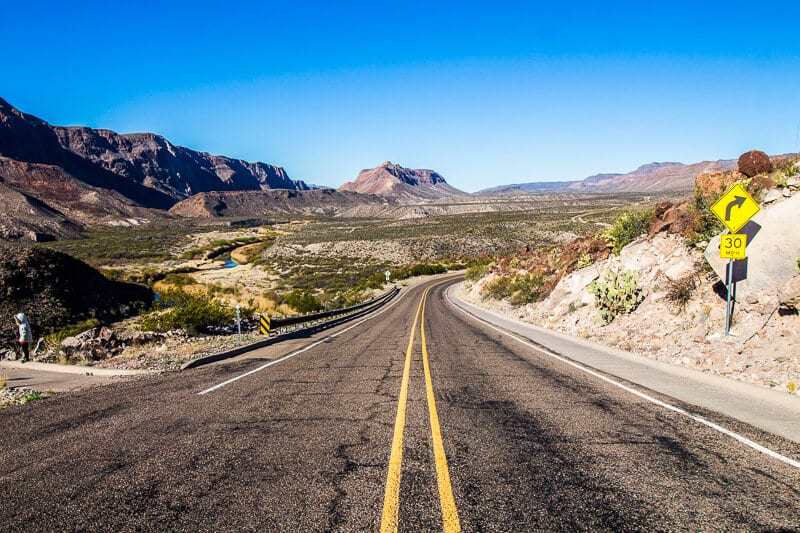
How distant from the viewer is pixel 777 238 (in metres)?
9.91

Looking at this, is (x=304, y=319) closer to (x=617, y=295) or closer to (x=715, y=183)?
(x=617, y=295)

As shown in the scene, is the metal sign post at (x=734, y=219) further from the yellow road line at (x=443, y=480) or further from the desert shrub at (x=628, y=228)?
the desert shrub at (x=628, y=228)

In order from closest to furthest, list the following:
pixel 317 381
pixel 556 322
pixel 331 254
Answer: pixel 317 381
pixel 556 322
pixel 331 254

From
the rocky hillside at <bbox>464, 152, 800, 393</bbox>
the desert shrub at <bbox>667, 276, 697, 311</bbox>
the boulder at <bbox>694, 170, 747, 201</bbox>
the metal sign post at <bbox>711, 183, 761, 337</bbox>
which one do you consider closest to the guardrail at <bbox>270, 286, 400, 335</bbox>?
the rocky hillside at <bbox>464, 152, 800, 393</bbox>

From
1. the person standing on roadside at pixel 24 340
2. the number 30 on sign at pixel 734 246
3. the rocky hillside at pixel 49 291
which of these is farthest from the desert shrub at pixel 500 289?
the person standing on roadside at pixel 24 340

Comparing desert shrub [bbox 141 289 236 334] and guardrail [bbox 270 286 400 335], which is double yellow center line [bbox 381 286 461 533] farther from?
desert shrub [bbox 141 289 236 334]

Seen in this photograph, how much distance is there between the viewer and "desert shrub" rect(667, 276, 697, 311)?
12133 millimetres

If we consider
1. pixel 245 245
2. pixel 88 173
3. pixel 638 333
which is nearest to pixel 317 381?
pixel 638 333

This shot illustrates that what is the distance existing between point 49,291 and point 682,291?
2678 centimetres

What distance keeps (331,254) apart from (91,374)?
228ft

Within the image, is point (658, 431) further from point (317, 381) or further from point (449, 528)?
point (317, 381)

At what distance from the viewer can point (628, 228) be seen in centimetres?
1884

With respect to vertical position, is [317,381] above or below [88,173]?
below

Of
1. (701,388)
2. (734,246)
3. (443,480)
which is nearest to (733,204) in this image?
(734,246)
